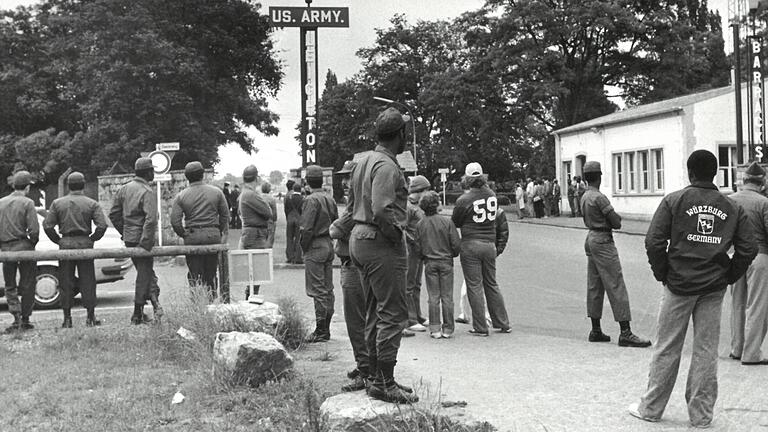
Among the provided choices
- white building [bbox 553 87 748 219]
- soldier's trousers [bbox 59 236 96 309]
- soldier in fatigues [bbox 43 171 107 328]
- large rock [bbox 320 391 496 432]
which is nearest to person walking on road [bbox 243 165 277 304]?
soldier in fatigues [bbox 43 171 107 328]

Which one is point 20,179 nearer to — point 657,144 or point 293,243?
point 293,243

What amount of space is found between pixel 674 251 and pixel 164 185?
19193 millimetres

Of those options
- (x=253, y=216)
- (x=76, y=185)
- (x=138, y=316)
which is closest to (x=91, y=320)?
(x=138, y=316)

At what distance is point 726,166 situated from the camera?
31922mm

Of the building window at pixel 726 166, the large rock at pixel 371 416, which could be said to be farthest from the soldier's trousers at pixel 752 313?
the building window at pixel 726 166

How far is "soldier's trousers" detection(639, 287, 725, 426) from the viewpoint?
5.54m

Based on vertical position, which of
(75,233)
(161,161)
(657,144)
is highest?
(657,144)

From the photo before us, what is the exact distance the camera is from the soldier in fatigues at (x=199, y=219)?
10.3 m

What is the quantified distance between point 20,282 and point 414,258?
478cm

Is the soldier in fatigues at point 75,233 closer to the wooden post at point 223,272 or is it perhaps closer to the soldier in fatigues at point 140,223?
the soldier in fatigues at point 140,223

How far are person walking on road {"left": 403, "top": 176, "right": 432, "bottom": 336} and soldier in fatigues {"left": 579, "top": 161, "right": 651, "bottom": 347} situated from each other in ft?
6.21

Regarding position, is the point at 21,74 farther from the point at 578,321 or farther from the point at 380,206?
the point at 380,206

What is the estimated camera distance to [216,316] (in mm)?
8273

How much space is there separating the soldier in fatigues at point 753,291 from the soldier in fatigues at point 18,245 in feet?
26.0
